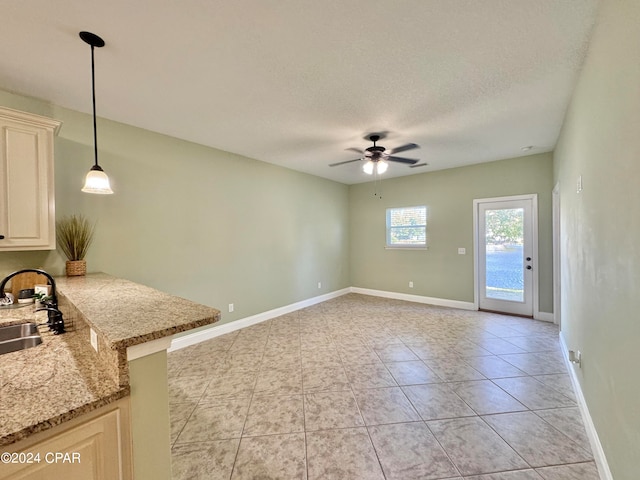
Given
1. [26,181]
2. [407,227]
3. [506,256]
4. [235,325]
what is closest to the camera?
[26,181]

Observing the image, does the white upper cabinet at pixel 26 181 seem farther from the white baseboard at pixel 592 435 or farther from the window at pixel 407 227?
the window at pixel 407 227

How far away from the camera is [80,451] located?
914 millimetres

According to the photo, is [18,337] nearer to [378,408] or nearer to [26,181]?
[26,181]

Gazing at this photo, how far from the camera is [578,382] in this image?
2367 mm

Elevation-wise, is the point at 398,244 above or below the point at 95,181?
below

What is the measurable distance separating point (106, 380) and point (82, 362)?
257 mm

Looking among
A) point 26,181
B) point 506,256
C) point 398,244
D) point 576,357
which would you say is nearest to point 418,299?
point 398,244

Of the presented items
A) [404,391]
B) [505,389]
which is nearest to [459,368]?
[505,389]

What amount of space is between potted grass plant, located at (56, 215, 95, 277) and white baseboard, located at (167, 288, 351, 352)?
1.22 meters

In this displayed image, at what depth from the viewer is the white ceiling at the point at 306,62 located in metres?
1.63

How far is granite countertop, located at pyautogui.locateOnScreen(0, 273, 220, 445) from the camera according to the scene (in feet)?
2.74

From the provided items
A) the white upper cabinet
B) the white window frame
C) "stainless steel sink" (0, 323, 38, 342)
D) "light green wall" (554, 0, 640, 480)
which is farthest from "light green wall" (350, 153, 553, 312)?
"stainless steel sink" (0, 323, 38, 342)

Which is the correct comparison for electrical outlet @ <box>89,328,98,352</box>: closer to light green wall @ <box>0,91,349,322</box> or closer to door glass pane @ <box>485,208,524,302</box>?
light green wall @ <box>0,91,349,322</box>

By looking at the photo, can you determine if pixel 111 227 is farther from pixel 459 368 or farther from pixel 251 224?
pixel 459 368
